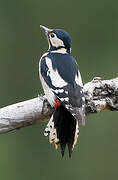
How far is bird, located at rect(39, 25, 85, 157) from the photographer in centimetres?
593

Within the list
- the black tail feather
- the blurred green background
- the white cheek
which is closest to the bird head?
the white cheek

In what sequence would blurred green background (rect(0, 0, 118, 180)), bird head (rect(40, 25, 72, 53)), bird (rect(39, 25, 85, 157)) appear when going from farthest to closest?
blurred green background (rect(0, 0, 118, 180)) → bird head (rect(40, 25, 72, 53)) → bird (rect(39, 25, 85, 157))

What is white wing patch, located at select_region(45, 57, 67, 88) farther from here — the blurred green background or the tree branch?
the blurred green background

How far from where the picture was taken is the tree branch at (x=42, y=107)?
20.0 feet

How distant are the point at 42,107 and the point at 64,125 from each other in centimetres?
23

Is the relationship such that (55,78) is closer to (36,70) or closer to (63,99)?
(63,99)

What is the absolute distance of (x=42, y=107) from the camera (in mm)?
6180

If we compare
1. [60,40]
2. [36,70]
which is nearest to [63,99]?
[60,40]

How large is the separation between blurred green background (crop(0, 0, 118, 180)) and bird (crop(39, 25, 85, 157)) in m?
4.87

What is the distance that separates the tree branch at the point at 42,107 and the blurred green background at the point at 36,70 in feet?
15.9

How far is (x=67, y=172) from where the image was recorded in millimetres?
11320

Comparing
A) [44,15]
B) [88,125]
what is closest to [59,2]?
[44,15]

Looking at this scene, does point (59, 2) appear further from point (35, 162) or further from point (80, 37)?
point (35, 162)

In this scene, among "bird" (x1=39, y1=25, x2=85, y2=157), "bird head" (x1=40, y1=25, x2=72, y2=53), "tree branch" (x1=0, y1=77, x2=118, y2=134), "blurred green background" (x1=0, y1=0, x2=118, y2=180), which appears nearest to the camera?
"bird" (x1=39, y1=25, x2=85, y2=157)
